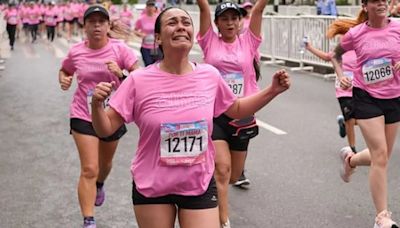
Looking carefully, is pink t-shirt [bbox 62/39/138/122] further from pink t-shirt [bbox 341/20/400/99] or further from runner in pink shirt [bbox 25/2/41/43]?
runner in pink shirt [bbox 25/2/41/43]

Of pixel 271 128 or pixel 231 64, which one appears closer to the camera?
pixel 231 64

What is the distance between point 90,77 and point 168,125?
2.07 metres

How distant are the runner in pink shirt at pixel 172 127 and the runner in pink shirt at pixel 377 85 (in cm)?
198

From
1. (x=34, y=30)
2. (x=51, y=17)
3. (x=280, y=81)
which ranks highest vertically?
(x=280, y=81)

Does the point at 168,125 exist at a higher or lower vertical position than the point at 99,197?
higher

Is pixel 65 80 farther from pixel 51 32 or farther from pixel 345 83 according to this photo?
pixel 51 32

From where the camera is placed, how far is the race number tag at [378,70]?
5379 mm

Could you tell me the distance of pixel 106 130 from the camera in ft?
11.5

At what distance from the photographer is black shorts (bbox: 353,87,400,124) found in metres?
5.40

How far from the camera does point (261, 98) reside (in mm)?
3711

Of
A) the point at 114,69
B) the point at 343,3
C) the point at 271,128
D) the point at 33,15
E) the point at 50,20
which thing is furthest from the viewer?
the point at 33,15

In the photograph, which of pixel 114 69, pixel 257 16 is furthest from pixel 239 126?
pixel 114 69

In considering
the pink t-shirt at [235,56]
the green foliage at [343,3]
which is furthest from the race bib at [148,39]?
the green foliage at [343,3]

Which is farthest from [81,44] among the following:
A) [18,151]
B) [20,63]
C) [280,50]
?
[20,63]
